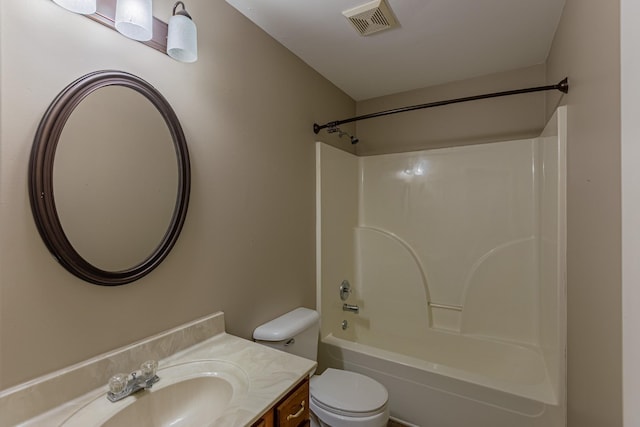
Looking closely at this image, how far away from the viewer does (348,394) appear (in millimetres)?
1606

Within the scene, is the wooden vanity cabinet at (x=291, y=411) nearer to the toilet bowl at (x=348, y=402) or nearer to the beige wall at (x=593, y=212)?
the toilet bowl at (x=348, y=402)

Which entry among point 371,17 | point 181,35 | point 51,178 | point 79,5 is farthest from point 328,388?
point 371,17

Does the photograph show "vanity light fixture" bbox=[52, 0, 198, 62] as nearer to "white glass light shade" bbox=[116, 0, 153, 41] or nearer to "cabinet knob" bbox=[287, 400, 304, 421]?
"white glass light shade" bbox=[116, 0, 153, 41]

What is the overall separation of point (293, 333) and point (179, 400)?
2.34 ft

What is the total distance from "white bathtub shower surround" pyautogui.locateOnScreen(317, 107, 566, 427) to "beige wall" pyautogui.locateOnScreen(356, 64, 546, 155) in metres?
0.14

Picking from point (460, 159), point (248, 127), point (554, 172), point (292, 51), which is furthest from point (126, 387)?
point (460, 159)

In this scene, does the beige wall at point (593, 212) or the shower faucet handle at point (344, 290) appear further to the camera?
the shower faucet handle at point (344, 290)

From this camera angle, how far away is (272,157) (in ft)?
5.79

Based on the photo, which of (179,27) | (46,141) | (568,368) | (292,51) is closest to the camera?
(46,141)

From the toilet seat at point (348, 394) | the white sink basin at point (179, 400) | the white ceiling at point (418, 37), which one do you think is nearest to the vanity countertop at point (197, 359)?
the white sink basin at point (179, 400)

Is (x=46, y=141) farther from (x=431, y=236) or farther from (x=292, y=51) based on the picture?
(x=431, y=236)

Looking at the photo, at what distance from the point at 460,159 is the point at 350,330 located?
1719 millimetres

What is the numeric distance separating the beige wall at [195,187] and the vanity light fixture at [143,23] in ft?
0.15

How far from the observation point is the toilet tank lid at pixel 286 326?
62.2 inches
